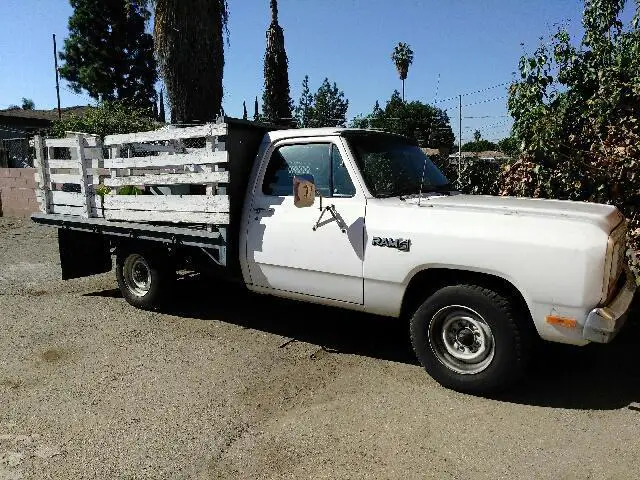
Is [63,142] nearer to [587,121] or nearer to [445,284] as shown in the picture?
[445,284]

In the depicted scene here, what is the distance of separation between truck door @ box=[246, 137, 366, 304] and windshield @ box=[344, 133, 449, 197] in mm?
151

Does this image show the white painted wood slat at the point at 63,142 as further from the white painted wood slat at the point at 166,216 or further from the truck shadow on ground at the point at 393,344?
the truck shadow on ground at the point at 393,344

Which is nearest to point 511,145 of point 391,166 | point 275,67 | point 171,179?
point 391,166

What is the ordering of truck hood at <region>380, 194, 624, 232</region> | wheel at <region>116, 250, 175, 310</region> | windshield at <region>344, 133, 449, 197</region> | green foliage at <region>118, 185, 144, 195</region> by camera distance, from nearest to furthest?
truck hood at <region>380, 194, 624, 232</region>
windshield at <region>344, 133, 449, 197</region>
wheel at <region>116, 250, 175, 310</region>
green foliage at <region>118, 185, 144, 195</region>

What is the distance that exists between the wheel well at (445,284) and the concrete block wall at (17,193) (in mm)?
13332

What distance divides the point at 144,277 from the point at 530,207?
431cm

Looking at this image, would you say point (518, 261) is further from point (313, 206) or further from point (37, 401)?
point (37, 401)

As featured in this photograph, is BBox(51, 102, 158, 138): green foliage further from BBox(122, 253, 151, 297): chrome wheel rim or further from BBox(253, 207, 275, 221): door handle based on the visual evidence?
BBox(253, 207, 275, 221): door handle

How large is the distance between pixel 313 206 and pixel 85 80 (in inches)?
1447

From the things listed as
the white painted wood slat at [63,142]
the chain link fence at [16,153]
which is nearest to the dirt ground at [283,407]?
the white painted wood slat at [63,142]

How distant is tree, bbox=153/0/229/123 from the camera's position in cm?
975

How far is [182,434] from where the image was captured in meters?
3.23

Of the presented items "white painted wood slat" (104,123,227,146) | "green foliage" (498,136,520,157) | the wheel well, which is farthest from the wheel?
"green foliage" (498,136,520,157)

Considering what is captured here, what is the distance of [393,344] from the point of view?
4.79 metres
